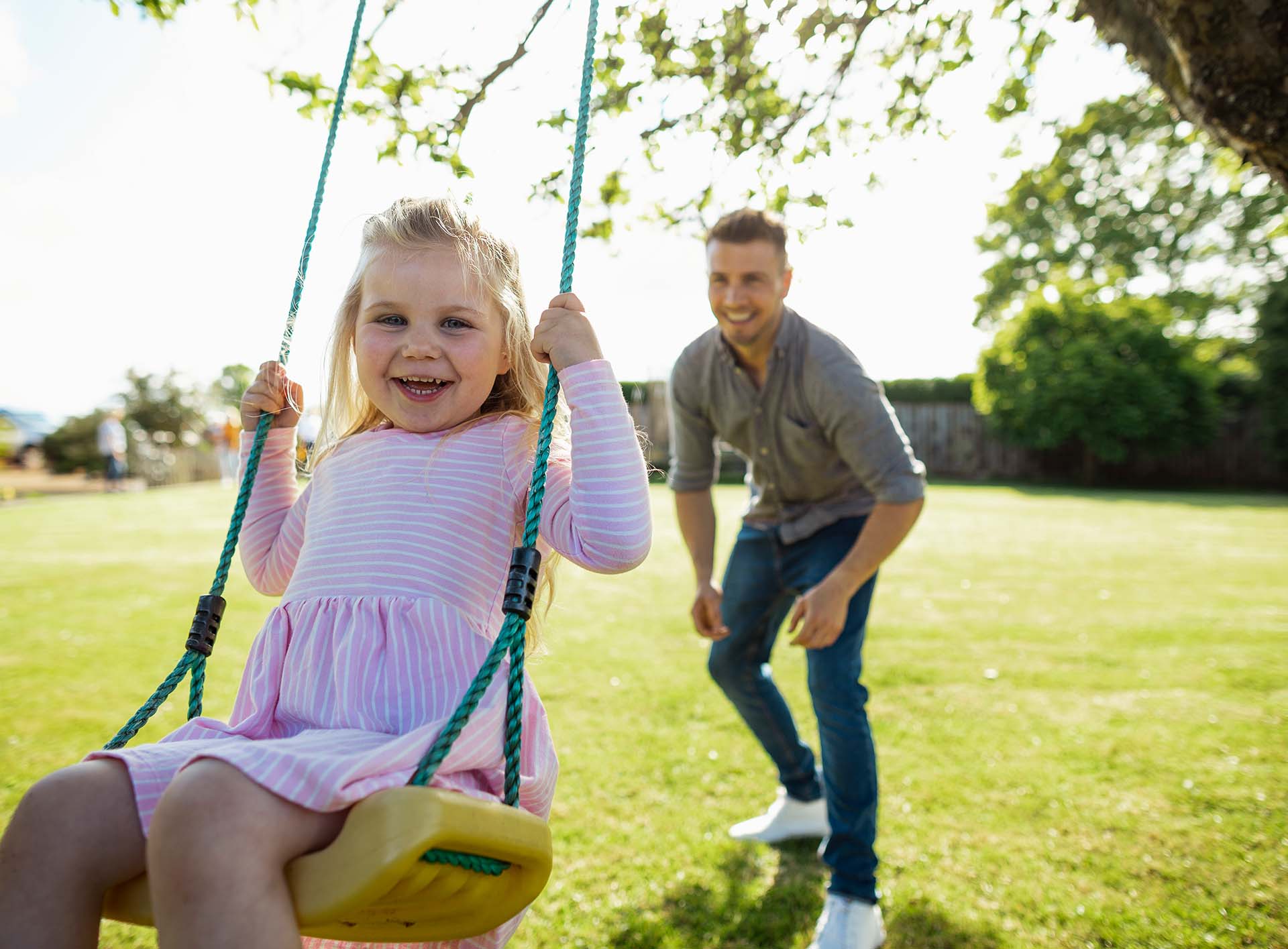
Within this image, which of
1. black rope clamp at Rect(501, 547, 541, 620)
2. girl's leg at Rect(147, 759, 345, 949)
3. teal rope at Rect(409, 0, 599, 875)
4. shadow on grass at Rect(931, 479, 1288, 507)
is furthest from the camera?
shadow on grass at Rect(931, 479, 1288, 507)

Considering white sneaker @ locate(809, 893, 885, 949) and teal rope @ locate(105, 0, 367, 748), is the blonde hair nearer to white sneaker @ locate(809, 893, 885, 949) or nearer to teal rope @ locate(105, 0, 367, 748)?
teal rope @ locate(105, 0, 367, 748)

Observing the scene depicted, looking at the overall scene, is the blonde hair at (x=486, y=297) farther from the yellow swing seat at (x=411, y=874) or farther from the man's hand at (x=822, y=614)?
the man's hand at (x=822, y=614)

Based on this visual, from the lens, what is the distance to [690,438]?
128 inches

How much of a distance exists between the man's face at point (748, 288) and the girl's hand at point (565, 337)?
1.32 meters

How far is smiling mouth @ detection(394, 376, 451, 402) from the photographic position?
1.71 metres

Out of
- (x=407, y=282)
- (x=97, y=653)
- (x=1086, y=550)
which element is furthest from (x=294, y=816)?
(x=1086, y=550)

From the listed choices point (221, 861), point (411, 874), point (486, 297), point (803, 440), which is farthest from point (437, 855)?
point (803, 440)

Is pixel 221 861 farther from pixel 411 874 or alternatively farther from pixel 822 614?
pixel 822 614

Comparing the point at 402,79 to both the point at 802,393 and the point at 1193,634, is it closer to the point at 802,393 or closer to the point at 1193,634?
the point at 802,393

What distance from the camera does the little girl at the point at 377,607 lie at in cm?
118

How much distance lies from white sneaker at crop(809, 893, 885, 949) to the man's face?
168 cm

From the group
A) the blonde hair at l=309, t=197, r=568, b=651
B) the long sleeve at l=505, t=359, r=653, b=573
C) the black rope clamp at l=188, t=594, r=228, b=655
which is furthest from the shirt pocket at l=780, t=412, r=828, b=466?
the black rope clamp at l=188, t=594, r=228, b=655

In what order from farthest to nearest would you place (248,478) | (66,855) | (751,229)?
(751,229) < (248,478) < (66,855)

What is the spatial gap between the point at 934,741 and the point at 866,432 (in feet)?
5.88
